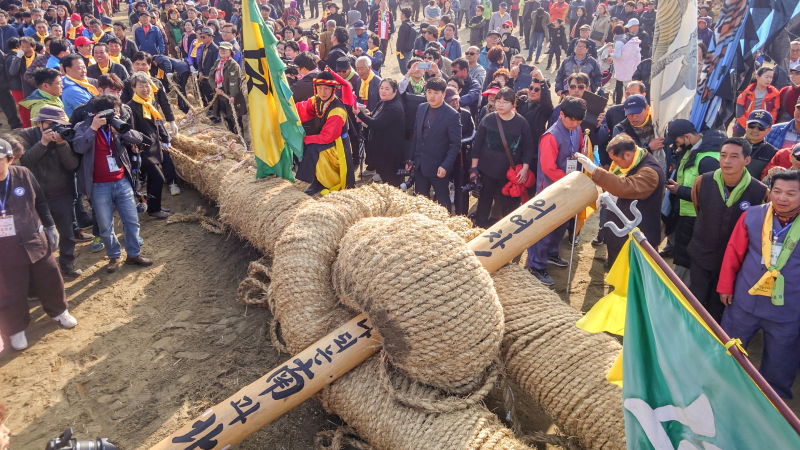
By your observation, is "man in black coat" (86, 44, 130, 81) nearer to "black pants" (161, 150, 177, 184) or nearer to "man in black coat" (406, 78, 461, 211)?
"black pants" (161, 150, 177, 184)

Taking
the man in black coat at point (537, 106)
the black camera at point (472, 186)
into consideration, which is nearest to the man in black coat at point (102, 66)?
the black camera at point (472, 186)

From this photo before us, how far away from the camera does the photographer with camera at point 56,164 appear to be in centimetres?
500

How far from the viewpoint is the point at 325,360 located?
3.28 m

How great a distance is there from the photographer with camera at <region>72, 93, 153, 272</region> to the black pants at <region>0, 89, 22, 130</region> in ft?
20.6

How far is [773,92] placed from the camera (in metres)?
6.56

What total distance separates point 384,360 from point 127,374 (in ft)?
7.83

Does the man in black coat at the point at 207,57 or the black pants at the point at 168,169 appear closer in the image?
the black pants at the point at 168,169

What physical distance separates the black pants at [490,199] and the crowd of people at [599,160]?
0.05ft

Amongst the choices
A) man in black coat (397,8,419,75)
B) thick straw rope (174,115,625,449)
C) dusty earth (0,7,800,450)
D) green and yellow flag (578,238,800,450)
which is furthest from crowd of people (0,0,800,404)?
man in black coat (397,8,419,75)

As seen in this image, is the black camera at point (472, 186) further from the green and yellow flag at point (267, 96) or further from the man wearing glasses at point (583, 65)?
the man wearing glasses at point (583, 65)

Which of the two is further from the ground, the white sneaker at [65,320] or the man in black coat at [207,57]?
the man in black coat at [207,57]

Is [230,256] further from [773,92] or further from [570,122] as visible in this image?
[773,92]

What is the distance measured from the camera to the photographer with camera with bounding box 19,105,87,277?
5000 millimetres

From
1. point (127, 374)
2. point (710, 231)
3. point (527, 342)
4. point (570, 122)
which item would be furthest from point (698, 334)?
point (127, 374)
